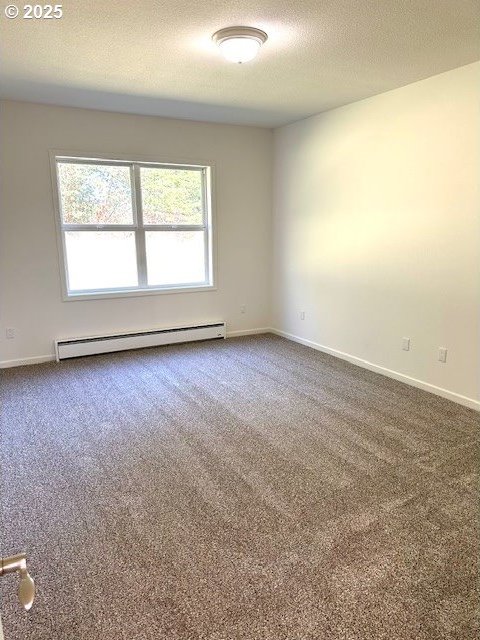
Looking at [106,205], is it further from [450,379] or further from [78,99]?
[450,379]

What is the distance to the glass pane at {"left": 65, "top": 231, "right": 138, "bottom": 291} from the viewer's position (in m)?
4.54

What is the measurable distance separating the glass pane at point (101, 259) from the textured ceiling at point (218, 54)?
1326 millimetres

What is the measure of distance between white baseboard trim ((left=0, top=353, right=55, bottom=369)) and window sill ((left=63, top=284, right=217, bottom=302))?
2.14ft

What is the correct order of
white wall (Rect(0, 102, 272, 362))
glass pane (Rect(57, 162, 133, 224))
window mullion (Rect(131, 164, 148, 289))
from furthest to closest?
window mullion (Rect(131, 164, 148, 289)) < glass pane (Rect(57, 162, 133, 224)) < white wall (Rect(0, 102, 272, 362))

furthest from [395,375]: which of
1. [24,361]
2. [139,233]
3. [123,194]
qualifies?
[24,361]

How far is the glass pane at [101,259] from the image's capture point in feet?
14.9

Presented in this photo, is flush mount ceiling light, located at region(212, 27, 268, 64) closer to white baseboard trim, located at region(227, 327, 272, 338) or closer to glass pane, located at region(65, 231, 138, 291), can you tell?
glass pane, located at region(65, 231, 138, 291)

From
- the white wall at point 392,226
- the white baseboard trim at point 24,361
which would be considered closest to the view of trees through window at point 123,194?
the white wall at point 392,226

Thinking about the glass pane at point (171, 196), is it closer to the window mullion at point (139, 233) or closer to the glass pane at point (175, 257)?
the window mullion at point (139, 233)

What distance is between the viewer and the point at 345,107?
412cm

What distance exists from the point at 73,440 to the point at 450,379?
292cm

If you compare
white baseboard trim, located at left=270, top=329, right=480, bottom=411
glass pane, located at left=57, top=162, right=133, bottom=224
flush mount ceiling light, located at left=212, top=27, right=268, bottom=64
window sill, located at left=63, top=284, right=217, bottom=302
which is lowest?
white baseboard trim, located at left=270, top=329, right=480, bottom=411

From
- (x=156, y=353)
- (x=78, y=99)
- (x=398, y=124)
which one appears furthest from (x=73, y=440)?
(x=398, y=124)

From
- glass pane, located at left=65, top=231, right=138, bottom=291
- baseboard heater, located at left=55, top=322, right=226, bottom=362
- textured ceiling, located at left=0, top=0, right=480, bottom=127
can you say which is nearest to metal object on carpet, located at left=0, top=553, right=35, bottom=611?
textured ceiling, located at left=0, top=0, right=480, bottom=127
